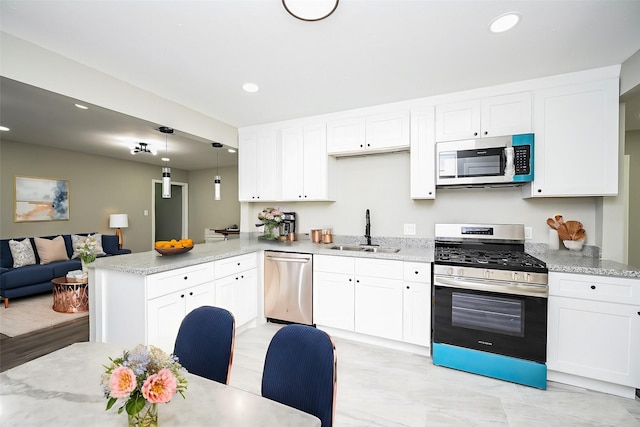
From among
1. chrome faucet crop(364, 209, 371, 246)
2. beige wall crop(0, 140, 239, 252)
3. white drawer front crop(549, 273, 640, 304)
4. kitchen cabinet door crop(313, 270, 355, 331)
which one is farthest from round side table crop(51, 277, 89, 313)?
white drawer front crop(549, 273, 640, 304)

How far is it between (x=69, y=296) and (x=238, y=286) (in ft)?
8.39

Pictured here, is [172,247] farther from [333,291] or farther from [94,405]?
[94,405]

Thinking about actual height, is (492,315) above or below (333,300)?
above

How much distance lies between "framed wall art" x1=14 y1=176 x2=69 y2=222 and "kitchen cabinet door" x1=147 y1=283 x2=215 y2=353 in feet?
15.9

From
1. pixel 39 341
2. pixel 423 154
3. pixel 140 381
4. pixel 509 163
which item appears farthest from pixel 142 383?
pixel 39 341

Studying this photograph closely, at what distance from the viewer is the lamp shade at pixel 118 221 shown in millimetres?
6051

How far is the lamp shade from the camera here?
605cm

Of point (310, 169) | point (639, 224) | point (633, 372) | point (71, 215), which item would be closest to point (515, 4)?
point (310, 169)

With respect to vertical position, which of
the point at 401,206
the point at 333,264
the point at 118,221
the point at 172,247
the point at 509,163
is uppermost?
the point at 509,163

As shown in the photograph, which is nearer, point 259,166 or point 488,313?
point 488,313

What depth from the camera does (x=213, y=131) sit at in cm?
353

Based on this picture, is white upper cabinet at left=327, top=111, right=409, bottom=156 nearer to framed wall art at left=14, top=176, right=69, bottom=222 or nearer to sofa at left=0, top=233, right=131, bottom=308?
sofa at left=0, top=233, right=131, bottom=308

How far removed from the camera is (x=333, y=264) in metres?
2.90

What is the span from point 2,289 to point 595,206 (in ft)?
23.7
